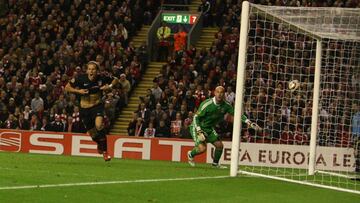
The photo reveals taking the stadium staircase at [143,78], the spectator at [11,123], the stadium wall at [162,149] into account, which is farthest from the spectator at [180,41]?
the stadium wall at [162,149]

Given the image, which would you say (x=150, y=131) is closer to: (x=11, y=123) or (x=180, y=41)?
(x=11, y=123)

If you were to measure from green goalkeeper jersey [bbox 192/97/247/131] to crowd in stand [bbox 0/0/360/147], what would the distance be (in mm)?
2518

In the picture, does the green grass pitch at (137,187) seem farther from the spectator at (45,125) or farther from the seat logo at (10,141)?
the spectator at (45,125)

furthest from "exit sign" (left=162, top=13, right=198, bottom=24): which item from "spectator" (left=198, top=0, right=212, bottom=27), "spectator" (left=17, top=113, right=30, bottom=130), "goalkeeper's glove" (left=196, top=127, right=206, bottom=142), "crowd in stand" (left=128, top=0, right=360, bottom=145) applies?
"goalkeeper's glove" (left=196, top=127, right=206, bottom=142)

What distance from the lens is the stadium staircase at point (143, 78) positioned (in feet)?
88.1

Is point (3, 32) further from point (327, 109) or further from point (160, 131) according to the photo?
point (327, 109)

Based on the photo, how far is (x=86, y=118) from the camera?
16125mm

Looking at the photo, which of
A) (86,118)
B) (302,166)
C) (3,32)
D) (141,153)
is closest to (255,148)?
(302,166)

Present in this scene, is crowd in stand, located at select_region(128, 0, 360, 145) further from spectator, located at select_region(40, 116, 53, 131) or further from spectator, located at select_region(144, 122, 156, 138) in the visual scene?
spectator, located at select_region(40, 116, 53, 131)

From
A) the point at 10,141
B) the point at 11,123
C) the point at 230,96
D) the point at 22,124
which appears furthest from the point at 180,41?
the point at 10,141

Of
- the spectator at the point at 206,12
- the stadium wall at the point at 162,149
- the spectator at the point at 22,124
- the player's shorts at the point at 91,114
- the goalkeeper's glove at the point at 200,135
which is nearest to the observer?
the player's shorts at the point at 91,114

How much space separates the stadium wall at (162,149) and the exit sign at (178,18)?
1000 cm

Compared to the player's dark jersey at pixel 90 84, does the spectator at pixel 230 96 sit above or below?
below

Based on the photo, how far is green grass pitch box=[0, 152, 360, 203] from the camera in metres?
10.5
